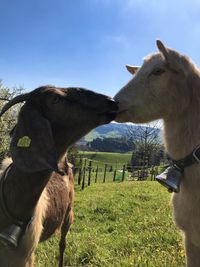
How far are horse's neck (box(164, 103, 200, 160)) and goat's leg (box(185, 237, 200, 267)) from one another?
89 centimetres

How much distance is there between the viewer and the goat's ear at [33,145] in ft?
12.5

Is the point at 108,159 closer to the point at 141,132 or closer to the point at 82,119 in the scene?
the point at 141,132

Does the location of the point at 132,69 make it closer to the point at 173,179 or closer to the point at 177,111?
the point at 177,111

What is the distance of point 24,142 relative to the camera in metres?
3.92

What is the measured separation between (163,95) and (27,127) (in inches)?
54.2

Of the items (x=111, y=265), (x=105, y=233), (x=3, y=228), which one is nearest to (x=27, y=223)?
(x=3, y=228)

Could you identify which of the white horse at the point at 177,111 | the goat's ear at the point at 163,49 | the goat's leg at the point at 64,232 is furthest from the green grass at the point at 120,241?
the goat's ear at the point at 163,49

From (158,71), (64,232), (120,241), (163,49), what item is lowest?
(120,241)

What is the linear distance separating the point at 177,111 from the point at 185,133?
0.23 metres

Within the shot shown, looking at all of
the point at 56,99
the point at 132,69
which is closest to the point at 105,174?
the point at 132,69

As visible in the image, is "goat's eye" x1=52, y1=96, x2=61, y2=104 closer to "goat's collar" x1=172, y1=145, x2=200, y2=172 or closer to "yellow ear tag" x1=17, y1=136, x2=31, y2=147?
"yellow ear tag" x1=17, y1=136, x2=31, y2=147

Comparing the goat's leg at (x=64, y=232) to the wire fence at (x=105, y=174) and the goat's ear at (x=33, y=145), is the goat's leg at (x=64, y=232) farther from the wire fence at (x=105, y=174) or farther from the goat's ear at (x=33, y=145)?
→ the wire fence at (x=105, y=174)

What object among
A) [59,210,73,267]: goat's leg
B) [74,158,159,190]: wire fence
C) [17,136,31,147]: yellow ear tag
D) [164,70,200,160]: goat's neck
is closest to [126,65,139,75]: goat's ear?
[164,70,200,160]: goat's neck

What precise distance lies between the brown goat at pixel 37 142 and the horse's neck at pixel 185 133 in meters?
0.66
